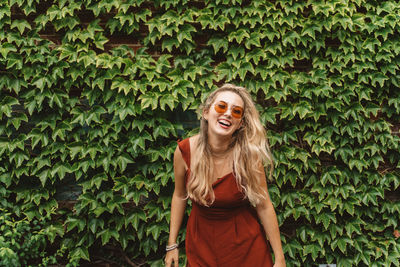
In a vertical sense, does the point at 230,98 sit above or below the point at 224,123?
above

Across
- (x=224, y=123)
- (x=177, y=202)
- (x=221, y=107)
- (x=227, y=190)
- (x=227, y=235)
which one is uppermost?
(x=221, y=107)

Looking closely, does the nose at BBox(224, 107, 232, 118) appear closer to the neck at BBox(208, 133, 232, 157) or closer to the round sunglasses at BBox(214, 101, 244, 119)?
the round sunglasses at BBox(214, 101, 244, 119)

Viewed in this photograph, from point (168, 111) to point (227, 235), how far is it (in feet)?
4.49

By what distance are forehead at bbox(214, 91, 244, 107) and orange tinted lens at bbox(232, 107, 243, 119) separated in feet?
0.10

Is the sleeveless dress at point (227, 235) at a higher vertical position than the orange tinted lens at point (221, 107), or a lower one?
lower

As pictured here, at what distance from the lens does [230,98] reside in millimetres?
2014

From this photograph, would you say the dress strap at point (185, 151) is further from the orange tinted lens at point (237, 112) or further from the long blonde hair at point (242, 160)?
the orange tinted lens at point (237, 112)

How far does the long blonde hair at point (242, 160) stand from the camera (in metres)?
1.94

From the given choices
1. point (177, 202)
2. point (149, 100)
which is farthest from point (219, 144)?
point (149, 100)

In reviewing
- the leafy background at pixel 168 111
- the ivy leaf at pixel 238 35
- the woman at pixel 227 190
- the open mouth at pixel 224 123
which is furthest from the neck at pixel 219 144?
the ivy leaf at pixel 238 35

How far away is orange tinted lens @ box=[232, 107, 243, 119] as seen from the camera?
6.52 feet

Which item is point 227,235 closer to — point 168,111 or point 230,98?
point 230,98

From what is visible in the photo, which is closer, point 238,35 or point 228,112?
point 228,112

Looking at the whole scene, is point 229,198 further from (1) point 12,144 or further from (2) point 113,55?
(1) point 12,144
